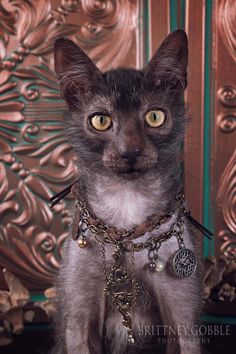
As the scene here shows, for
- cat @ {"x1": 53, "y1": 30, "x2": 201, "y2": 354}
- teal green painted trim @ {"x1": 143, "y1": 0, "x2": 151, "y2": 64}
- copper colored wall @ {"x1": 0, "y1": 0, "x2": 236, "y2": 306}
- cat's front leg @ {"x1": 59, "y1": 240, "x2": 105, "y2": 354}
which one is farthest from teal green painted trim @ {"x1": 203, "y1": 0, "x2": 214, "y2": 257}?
cat's front leg @ {"x1": 59, "y1": 240, "x2": 105, "y2": 354}

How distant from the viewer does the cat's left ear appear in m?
0.71

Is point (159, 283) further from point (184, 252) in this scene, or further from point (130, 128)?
point (130, 128)

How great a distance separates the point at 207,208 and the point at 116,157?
566 mm

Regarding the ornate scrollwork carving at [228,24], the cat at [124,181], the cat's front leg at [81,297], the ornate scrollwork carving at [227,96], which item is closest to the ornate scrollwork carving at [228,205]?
the ornate scrollwork carving at [227,96]

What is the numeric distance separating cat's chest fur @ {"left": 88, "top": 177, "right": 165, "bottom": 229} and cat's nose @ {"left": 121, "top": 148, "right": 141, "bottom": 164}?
0.29ft

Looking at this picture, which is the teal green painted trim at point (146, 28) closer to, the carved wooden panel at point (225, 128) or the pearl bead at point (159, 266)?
the carved wooden panel at point (225, 128)

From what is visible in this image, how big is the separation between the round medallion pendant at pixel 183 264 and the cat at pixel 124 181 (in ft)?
0.05

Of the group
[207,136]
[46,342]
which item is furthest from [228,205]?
[46,342]

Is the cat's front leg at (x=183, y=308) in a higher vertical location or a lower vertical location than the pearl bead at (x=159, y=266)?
lower

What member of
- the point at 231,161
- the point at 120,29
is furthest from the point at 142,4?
the point at 231,161

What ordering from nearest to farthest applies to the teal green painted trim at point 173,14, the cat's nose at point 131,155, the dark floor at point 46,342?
the cat's nose at point 131,155
the dark floor at point 46,342
the teal green painted trim at point 173,14

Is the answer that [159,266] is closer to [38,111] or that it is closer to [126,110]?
[126,110]

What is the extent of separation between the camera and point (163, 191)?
0.76m

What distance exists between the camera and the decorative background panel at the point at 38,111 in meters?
1.14
